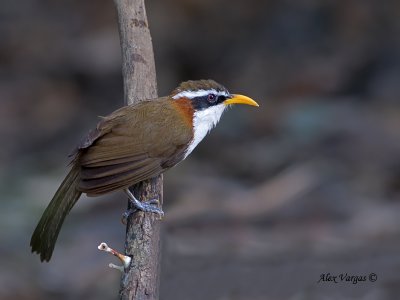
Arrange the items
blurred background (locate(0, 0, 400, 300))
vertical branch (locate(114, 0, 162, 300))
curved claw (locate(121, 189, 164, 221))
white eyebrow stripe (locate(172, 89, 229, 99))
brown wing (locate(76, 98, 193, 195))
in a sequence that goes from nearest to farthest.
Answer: vertical branch (locate(114, 0, 162, 300))
curved claw (locate(121, 189, 164, 221))
brown wing (locate(76, 98, 193, 195))
white eyebrow stripe (locate(172, 89, 229, 99))
blurred background (locate(0, 0, 400, 300))

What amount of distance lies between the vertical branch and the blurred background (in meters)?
1.14

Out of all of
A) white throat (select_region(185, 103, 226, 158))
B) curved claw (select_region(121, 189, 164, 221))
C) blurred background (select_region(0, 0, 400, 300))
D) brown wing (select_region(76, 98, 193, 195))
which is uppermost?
blurred background (select_region(0, 0, 400, 300))

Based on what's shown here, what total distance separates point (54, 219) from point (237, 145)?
493 centimetres

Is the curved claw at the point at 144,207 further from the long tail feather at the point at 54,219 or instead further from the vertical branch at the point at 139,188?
the long tail feather at the point at 54,219

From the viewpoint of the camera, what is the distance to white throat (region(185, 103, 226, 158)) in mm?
5980

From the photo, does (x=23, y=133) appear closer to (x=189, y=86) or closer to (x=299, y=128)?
(x=299, y=128)

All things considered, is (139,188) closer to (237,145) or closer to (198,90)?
(198,90)

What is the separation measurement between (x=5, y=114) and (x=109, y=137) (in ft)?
Result: 19.6

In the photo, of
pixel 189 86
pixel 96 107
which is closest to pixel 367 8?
pixel 96 107

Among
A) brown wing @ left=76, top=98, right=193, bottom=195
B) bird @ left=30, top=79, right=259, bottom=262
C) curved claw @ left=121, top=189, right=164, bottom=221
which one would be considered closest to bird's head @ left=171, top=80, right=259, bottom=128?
bird @ left=30, top=79, right=259, bottom=262

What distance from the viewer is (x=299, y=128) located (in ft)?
33.7

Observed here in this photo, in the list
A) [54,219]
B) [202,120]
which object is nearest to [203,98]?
[202,120]

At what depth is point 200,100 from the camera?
5992mm

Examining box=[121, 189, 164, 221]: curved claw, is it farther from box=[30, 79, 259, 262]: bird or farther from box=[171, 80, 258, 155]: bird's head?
box=[171, 80, 258, 155]: bird's head
